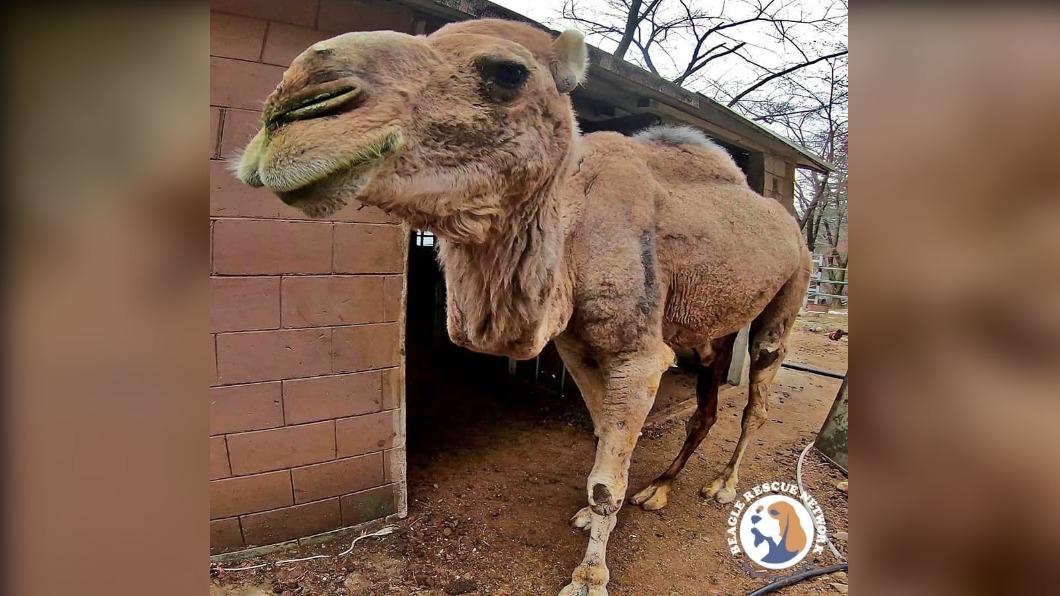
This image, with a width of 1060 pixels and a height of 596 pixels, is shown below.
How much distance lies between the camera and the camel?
759mm

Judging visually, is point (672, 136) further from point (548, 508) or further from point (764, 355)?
point (548, 508)

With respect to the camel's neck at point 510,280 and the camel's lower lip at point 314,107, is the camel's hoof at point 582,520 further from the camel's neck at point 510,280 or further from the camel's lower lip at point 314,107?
the camel's lower lip at point 314,107

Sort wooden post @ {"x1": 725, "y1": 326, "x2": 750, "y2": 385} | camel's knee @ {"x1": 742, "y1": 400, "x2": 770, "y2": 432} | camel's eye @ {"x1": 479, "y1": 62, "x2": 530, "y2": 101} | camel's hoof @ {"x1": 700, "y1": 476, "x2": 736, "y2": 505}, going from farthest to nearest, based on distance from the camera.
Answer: wooden post @ {"x1": 725, "y1": 326, "x2": 750, "y2": 385} → camel's knee @ {"x1": 742, "y1": 400, "x2": 770, "y2": 432} → camel's hoof @ {"x1": 700, "y1": 476, "x2": 736, "y2": 505} → camel's eye @ {"x1": 479, "y1": 62, "x2": 530, "y2": 101}

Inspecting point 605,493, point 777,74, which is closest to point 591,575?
point 605,493

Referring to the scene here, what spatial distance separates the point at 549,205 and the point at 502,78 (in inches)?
13.8

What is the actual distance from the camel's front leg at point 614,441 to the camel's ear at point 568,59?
0.85m

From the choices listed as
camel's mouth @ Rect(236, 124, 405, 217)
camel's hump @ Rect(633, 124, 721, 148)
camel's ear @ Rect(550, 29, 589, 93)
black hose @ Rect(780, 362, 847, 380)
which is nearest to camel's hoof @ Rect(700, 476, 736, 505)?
black hose @ Rect(780, 362, 847, 380)

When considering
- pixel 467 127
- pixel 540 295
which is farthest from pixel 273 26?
pixel 540 295

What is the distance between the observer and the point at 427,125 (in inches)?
34.6

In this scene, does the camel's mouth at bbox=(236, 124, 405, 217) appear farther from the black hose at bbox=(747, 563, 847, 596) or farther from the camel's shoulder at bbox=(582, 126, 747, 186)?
the black hose at bbox=(747, 563, 847, 596)

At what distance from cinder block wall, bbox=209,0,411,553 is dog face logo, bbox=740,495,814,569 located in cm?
140
